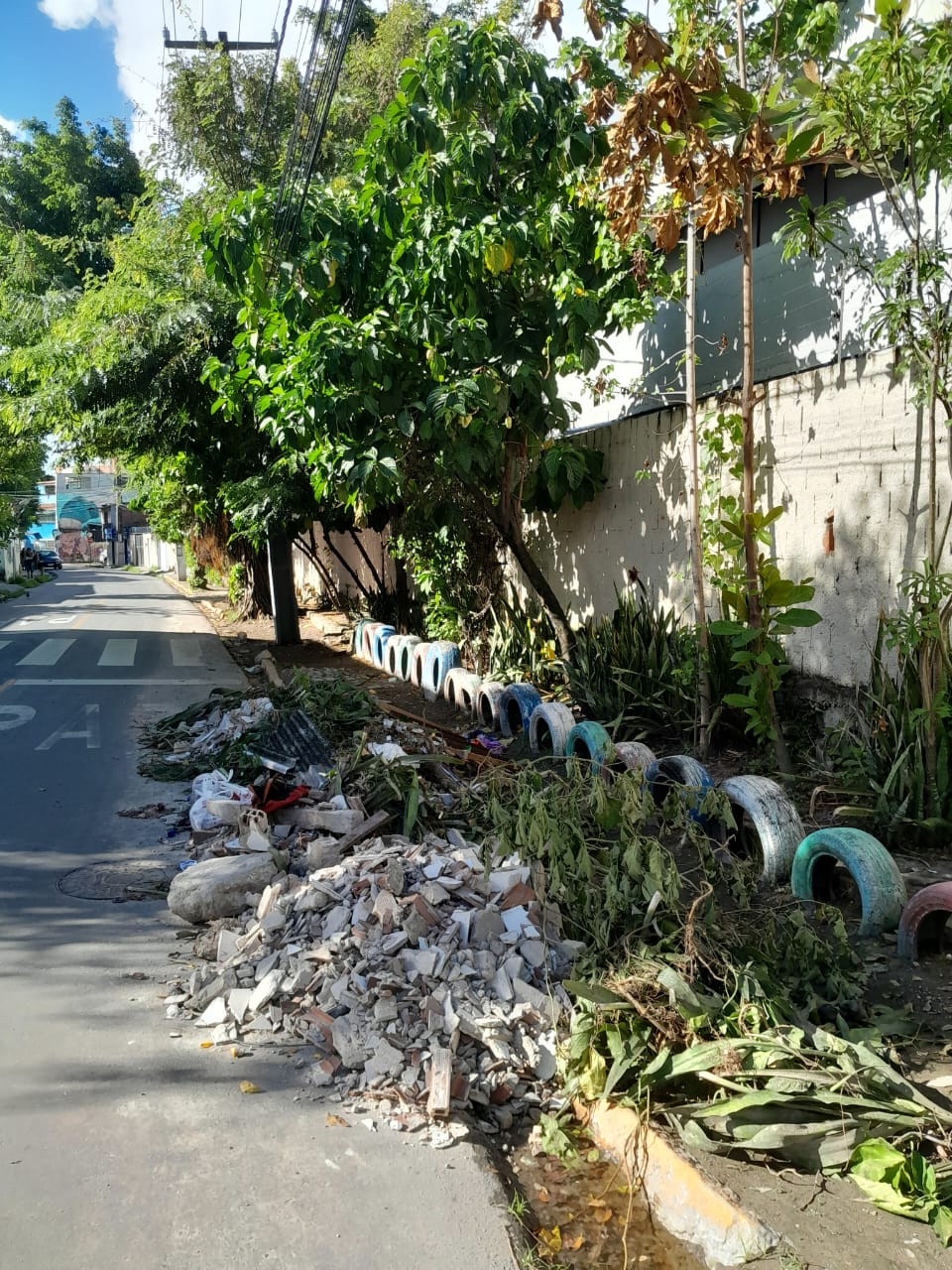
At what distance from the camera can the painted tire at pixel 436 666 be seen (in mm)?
10914

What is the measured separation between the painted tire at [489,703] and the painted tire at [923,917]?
499cm

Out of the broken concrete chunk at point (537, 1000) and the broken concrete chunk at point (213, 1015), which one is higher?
the broken concrete chunk at point (537, 1000)

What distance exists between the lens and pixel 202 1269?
108 inches

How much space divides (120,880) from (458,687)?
4796mm

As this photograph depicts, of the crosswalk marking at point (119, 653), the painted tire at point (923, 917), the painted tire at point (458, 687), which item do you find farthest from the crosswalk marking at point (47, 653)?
the painted tire at point (923, 917)

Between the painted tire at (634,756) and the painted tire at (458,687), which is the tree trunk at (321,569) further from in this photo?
the painted tire at (634,756)

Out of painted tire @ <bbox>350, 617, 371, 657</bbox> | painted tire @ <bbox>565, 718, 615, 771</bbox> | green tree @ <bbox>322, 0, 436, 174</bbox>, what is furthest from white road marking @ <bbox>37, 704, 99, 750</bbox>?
green tree @ <bbox>322, 0, 436, 174</bbox>

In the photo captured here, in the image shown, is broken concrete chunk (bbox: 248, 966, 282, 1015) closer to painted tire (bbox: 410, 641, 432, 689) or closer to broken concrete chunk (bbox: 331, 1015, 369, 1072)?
broken concrete chunk (bbox: 331, 1015, 369, 1072)

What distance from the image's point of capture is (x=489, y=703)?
9477mm

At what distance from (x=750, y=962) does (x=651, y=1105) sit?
2.63 ft

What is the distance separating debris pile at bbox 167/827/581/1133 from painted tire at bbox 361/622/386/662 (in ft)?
30.0

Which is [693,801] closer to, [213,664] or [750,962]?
[750,962]

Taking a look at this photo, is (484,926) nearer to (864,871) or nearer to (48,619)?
(864,871)

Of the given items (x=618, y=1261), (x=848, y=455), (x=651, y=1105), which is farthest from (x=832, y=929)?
(x=848, y=455)
